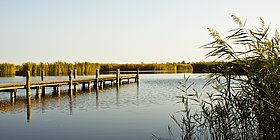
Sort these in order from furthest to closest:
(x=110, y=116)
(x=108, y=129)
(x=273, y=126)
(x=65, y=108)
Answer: (x=65, y=108) < (x=110, y=116) < (x=108, y=129) < (x=273, y=126)

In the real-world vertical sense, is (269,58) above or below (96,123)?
above

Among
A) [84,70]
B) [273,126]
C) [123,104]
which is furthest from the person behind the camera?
[84,70]

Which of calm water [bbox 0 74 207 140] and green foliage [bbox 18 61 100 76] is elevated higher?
green foliage [bbox 18 61 100 76]

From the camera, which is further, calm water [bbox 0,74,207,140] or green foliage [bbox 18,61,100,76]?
green foliage [bbox 18,61,100,76]

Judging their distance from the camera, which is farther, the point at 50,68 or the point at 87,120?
the point at 50,68

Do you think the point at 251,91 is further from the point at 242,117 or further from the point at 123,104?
the point at 123,104

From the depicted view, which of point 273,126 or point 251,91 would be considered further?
point 251,91

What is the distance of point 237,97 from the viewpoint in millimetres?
5184

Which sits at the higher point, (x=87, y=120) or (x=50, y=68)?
(x=50, y=68)

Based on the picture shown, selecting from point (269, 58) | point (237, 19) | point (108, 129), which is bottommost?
point (108, 129)

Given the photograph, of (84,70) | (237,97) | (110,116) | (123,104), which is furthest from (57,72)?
(237,97)

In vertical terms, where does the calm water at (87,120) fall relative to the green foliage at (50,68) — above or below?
below

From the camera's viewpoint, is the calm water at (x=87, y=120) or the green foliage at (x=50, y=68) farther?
the green foliage at (x=50, y=68)

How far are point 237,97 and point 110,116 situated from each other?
8.94 meters
